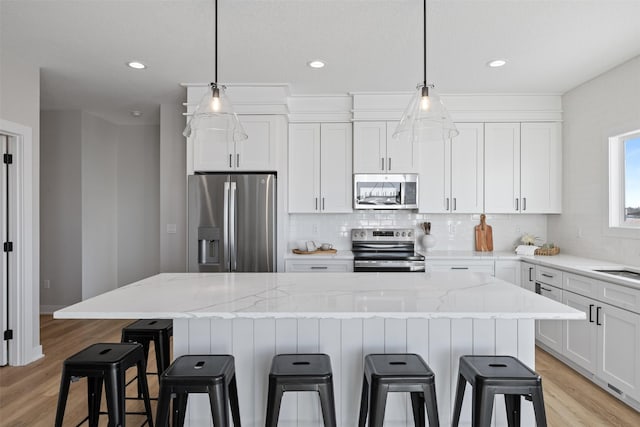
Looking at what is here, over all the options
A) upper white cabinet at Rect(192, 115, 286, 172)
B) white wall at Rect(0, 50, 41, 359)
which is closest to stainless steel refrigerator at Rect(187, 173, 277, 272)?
upper white cabinet at Rect(192, 115, 286, 172)

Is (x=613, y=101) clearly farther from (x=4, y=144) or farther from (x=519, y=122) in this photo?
(x=4, y=144)

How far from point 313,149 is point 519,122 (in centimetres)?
225

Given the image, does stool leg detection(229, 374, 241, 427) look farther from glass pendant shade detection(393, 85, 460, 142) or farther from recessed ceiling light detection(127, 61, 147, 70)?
recessed ceiling light detection(127, 61, 147, 70)

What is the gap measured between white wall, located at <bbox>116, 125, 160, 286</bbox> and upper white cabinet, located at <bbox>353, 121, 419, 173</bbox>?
297 cm

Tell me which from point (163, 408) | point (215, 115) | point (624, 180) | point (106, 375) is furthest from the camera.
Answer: point (624, 180)

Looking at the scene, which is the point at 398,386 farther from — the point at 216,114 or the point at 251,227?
the point at 251,227

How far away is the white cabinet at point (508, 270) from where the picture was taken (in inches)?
152

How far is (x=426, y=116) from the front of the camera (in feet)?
6.75

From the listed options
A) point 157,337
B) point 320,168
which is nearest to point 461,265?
point 320,168

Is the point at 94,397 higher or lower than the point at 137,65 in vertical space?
lower

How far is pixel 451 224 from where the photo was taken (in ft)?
14.8

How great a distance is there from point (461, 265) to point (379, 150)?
147 centimetres

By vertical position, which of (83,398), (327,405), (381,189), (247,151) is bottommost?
(83,398)

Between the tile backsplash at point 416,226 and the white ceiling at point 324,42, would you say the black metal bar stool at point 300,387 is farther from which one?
the tile backsplash at point 416,226
